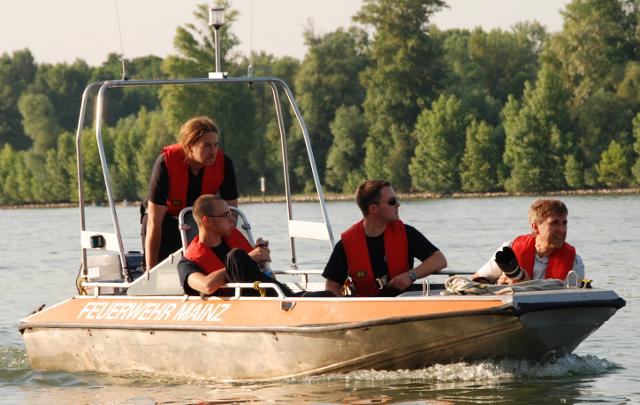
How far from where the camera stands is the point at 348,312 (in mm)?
8977

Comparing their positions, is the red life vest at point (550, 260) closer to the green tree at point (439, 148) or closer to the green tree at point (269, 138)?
the green tree at point (269, 138)

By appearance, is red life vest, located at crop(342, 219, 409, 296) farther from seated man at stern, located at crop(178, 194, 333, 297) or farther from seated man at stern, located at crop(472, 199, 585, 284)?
seated man at stern, located at crop(472, 199, 585, 284)

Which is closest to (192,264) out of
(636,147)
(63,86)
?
(636,147)

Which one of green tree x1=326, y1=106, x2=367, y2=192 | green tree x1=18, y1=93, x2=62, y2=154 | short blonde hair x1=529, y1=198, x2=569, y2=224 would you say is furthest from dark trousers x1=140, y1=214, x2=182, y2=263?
green tree x1=18, y1=93, x2=62, y2=154

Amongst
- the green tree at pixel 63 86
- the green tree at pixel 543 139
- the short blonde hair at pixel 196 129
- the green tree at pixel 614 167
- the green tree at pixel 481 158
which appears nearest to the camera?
the short blonde hair at pixel 196 129

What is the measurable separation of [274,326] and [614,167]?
186ft

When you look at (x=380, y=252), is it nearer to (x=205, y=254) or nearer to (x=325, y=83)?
(x=205, y=254)

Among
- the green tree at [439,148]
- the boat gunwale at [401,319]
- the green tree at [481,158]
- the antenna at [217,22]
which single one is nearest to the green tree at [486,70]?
the green tree at [439,148]

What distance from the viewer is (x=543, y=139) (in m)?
67.3

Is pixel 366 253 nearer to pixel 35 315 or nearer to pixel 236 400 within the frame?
pixel 236 400

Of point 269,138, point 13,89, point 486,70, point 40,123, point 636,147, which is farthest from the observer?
point 13,89

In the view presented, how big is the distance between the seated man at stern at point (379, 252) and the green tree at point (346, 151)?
62656mm

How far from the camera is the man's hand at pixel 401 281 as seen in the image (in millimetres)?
9109

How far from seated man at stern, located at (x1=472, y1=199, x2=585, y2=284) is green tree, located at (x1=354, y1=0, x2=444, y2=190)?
62.9 metres
